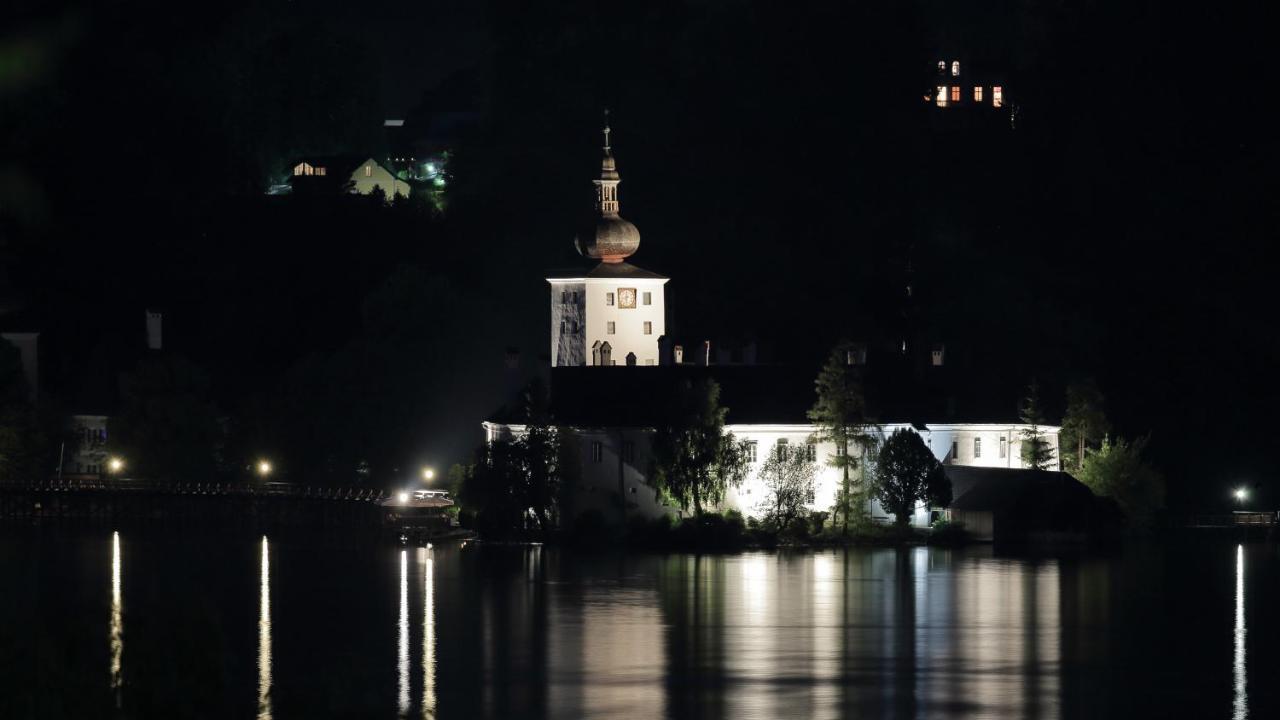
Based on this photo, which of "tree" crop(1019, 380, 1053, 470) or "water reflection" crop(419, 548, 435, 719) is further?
"tree" crop(1019, 380, 1053, 470)

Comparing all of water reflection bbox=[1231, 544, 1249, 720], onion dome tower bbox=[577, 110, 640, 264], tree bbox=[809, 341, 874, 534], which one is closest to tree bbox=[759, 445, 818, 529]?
tree bbox=[809, 341, 874, 534]

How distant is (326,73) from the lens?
141 meters

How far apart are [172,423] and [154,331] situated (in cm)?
1582

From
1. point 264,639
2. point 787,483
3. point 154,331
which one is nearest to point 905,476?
point 787,483

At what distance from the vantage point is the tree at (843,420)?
81438 mm

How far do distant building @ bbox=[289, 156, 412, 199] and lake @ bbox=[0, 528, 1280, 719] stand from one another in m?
40.9

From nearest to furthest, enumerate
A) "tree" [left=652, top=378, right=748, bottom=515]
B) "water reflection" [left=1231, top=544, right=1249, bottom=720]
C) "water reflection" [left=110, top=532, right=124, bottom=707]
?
"water reflection" [left=110, top=532, right=124, bottom=707] < "water reflection" [left=1231, top=544, right=1249, bottom=720] < "tree" [left=652, top=378, right=748, bottom=515]

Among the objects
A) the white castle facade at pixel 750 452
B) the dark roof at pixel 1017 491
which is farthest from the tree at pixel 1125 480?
the dark roof at pixel 1017 491

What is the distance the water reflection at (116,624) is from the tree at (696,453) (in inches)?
690

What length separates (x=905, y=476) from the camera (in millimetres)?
80688

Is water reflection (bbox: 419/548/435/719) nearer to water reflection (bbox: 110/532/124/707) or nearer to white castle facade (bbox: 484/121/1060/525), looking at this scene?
white castle facade (bbox: 484/121/1060/525)

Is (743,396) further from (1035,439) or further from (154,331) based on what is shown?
(154,331)

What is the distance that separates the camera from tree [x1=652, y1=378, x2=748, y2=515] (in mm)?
80000

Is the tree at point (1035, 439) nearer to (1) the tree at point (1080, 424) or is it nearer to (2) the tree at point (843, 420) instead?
(1) the tree at point (1080, 424)
